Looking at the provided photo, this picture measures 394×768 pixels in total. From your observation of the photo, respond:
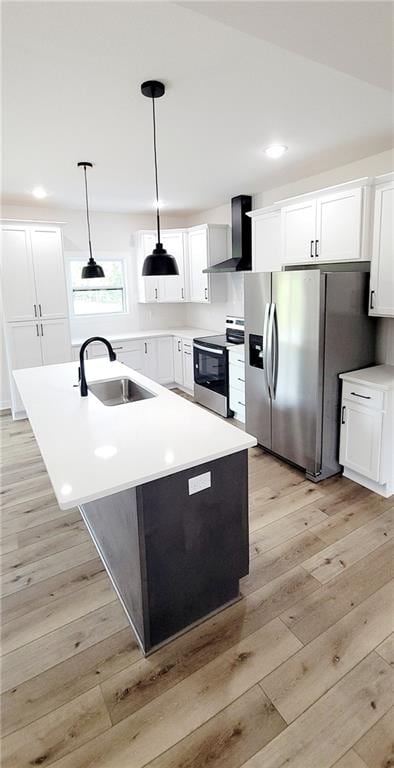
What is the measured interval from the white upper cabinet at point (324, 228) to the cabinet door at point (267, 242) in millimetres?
213

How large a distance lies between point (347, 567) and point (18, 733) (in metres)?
1.77

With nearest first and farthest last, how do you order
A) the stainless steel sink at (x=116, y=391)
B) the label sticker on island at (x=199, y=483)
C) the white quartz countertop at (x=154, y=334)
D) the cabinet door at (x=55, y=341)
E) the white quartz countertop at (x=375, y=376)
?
the label sticker on island at (x=199, y=483) < the white quartz countertop at (x=375, y=376) < the stainless steel sink at (x=116, y=391) < the cabinet door at (x=55, y=341) < the white quartz countertop at (x=154, y=334)

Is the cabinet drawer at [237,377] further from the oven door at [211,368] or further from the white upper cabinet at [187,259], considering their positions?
the white upper cabinet at [187,259]

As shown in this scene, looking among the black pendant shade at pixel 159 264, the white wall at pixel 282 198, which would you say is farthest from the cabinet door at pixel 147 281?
the black pendant shade at pixel 159 264

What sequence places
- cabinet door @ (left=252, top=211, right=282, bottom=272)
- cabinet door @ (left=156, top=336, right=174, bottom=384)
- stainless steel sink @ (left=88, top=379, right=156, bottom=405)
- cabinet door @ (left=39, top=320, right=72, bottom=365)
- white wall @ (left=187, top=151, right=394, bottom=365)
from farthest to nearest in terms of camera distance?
cabinet door @ (left=156, top=336, right=174, bottom=384) → cabinet door @ (left=39, top=320, right=72, bottom=365) → cabinet door @ (left=252, top=211, right=282, bottom=272) → white wall @ (left=187, top=151, right=394, bottom=365) → stainless steel sink @ (left=88, top=379, right=156, bottom=405)

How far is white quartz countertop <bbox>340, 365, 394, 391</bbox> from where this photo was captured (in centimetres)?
282

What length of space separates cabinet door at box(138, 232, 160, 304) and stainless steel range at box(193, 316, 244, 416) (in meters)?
1.18

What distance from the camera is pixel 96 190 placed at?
4.27m

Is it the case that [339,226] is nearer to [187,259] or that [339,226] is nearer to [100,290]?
[187,259]

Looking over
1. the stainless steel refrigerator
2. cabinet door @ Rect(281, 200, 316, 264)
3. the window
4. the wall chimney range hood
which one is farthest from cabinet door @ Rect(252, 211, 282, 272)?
the window

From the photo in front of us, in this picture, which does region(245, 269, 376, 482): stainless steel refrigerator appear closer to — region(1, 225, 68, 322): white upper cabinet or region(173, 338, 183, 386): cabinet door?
region(173, 338, 183, 386): cabinet door

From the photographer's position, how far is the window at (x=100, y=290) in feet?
18.4

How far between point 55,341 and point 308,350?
333cm

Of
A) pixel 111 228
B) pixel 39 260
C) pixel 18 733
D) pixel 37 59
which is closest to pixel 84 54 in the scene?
pixel 37 59
